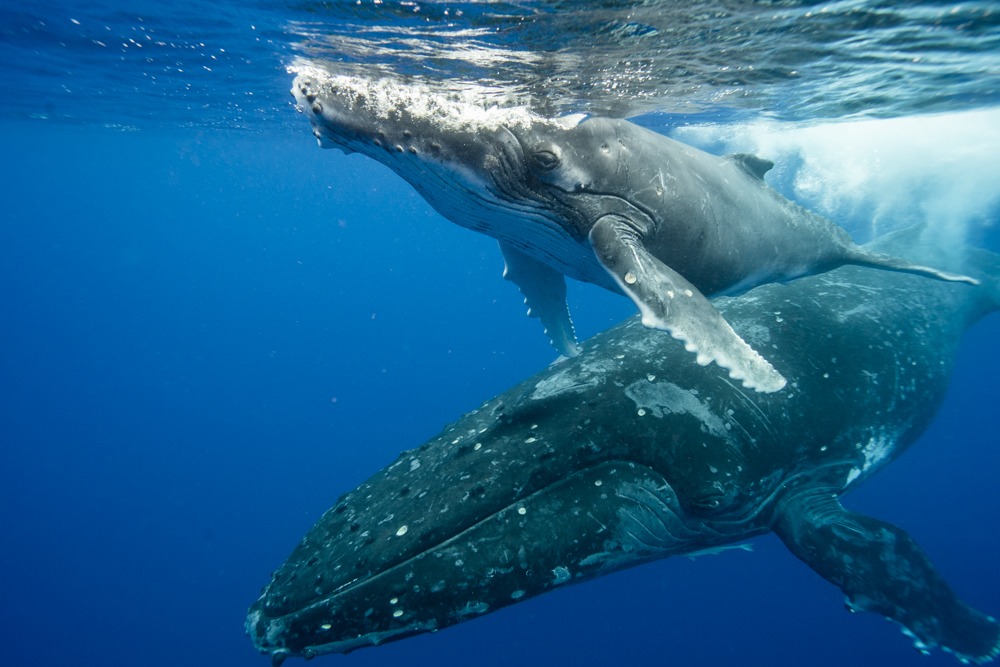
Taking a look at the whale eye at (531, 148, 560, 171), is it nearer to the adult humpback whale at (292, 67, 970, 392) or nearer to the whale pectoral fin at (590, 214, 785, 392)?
→ the adult humpback whale at (292, 67, 970, 392)

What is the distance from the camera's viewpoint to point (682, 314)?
419 cm

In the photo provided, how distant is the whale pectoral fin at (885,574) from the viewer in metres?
Result: 6.01

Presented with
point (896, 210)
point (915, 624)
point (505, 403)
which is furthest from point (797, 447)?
point (896, 210)

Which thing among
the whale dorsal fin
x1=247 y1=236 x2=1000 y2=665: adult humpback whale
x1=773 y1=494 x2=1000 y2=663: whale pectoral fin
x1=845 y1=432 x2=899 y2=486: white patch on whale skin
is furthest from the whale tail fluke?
x1=773 y1=494 x2=1000 y2=663: whale pectoral fin

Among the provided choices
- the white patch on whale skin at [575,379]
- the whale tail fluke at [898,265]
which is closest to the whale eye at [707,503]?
the white patch on whale skin at [575,379]

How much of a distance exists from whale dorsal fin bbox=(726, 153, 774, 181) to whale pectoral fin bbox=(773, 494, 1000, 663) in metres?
4.25

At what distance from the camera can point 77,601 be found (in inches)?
1303

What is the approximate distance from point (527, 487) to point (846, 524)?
13.7 feet

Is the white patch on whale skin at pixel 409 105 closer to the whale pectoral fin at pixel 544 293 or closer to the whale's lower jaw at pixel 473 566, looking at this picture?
the whale pectoral fin at pixel 544 293

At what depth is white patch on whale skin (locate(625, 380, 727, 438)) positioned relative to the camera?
19.1 ft

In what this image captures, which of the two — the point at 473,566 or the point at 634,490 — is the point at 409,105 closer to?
the point at 473,566

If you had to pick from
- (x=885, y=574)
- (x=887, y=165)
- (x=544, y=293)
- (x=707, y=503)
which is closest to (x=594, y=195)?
(x=544, y=293)

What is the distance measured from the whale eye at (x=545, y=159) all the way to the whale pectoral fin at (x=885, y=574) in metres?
4.93

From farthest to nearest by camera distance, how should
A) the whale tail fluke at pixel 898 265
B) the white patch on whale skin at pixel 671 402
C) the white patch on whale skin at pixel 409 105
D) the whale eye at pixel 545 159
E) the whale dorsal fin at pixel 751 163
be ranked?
1. the whale tail fluke at pixel 898 265
2. the whale dorsal fin at pixel 751 163
3. the white patch on whale skin at pixel 671 402
4. the whale eye at pixel 545 159
5. the white patch on whale skin at pixel 409 105
